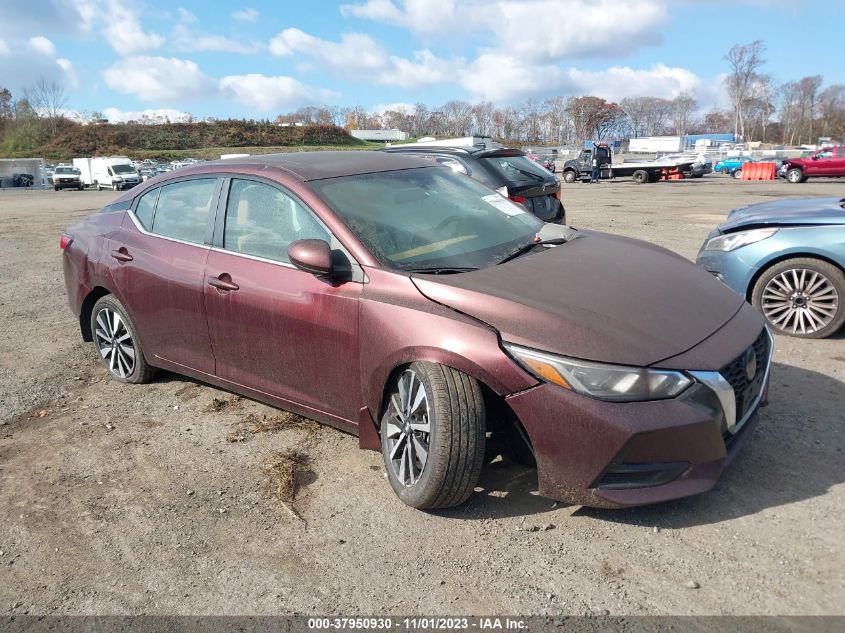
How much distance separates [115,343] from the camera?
16.4ft

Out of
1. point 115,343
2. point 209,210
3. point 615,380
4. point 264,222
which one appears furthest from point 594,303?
point 115,343

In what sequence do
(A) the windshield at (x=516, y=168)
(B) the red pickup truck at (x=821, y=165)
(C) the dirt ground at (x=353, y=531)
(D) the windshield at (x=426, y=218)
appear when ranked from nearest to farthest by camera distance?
(C) the dirt ground at (x=353, y=531)
(D) the windshield at (x=426, y=218)
(A) the windshield at (x=516, y=168)
(B) the red pickup truck at (x=821, y=165)

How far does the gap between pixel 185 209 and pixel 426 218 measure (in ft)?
5.54

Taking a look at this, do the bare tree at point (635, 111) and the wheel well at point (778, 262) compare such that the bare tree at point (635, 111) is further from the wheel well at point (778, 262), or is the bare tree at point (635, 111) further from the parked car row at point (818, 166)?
the wheel well at point (778, 262)

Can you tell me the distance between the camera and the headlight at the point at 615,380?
2676 millimetres

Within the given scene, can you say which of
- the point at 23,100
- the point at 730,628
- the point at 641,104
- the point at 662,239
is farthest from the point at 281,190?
the point at 641,104

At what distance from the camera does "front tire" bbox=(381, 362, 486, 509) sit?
9.46ft

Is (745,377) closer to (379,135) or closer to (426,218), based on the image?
(426,218)

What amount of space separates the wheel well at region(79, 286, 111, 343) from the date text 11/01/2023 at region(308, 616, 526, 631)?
3458mm

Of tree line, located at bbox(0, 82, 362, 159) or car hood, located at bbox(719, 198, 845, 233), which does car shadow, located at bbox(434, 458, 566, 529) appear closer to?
car hood, located at bbox(719, 198, 845, 233)

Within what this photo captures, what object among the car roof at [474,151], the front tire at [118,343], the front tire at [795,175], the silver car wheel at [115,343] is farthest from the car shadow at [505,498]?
the front tire at [795,175]

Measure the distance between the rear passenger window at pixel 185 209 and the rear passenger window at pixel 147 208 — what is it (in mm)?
58

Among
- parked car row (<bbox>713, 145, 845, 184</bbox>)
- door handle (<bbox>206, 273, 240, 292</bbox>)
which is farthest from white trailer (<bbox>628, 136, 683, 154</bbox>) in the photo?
door handle (<bbox>206, 273, 240, 292</bbox>)

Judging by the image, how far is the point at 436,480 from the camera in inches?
116
